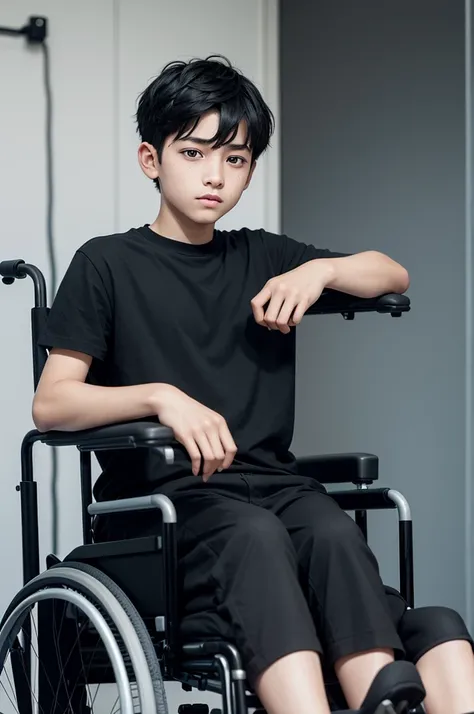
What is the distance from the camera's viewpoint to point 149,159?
68.4 inches

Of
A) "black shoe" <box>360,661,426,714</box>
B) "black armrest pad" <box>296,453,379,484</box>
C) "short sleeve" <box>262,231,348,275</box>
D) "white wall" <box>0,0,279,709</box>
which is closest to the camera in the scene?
"black shoe" <box>360,661,426,714</box>

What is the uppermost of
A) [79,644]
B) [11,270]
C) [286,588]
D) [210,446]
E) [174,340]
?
[11,270]

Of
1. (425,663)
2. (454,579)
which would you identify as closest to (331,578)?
(425,663)

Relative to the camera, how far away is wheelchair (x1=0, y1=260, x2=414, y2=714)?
1345 mm

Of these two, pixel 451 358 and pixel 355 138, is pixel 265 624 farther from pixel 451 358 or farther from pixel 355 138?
pixel 355 138

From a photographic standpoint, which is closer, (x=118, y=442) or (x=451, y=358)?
(x=118, y=442)

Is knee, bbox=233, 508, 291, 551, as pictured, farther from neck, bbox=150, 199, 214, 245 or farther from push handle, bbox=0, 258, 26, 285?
push handle, bbox=0, 258, 26, 285

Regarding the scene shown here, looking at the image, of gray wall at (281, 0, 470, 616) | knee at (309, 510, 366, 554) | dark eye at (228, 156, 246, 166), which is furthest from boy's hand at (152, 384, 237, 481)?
gray wall at (281, 0, 470, 616)

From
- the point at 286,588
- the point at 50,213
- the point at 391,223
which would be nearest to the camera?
the point at 286,588

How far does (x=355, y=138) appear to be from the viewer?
272 cm

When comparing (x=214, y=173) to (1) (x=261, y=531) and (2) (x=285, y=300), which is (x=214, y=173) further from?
(1) (x=261, y=531)

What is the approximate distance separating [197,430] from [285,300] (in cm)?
29

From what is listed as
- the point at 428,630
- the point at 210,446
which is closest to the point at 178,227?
the point at 210,446

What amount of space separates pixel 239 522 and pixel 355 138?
5.11 ft
